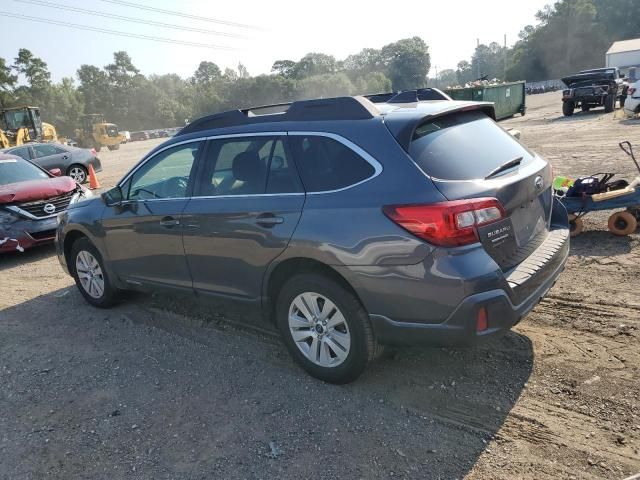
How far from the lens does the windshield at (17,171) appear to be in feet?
28.2

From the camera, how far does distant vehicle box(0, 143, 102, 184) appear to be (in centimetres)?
1483

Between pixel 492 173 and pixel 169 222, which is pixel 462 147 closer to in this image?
pixel 492 173

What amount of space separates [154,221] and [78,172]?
43.5 ft

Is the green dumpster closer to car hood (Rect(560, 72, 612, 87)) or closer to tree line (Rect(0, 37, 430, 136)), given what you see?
car hood (Rect(560, 72, 612, 87))

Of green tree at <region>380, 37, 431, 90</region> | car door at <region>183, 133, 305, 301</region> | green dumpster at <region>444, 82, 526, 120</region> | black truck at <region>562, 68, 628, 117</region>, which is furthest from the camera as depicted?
green tree at <region>380, 37, 431, 90</region>

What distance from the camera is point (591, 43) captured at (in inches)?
3917

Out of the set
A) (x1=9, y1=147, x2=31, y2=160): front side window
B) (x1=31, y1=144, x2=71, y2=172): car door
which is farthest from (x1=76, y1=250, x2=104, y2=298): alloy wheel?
(x1=31, y1=144, x2=71, y2=172): car door

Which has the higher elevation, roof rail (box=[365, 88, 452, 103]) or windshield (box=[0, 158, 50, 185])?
roof rail (box=[365, 88, 452, 103])

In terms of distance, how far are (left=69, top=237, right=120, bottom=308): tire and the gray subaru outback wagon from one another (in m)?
1.14

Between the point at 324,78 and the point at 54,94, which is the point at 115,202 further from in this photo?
the point at 54,94

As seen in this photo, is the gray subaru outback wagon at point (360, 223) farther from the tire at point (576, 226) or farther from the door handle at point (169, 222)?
the tire at point (576, 226)

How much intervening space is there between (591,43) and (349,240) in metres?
116

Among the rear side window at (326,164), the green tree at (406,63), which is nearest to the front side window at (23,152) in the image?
the rear side window at (326,164)

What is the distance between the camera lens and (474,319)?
285 centimetres
